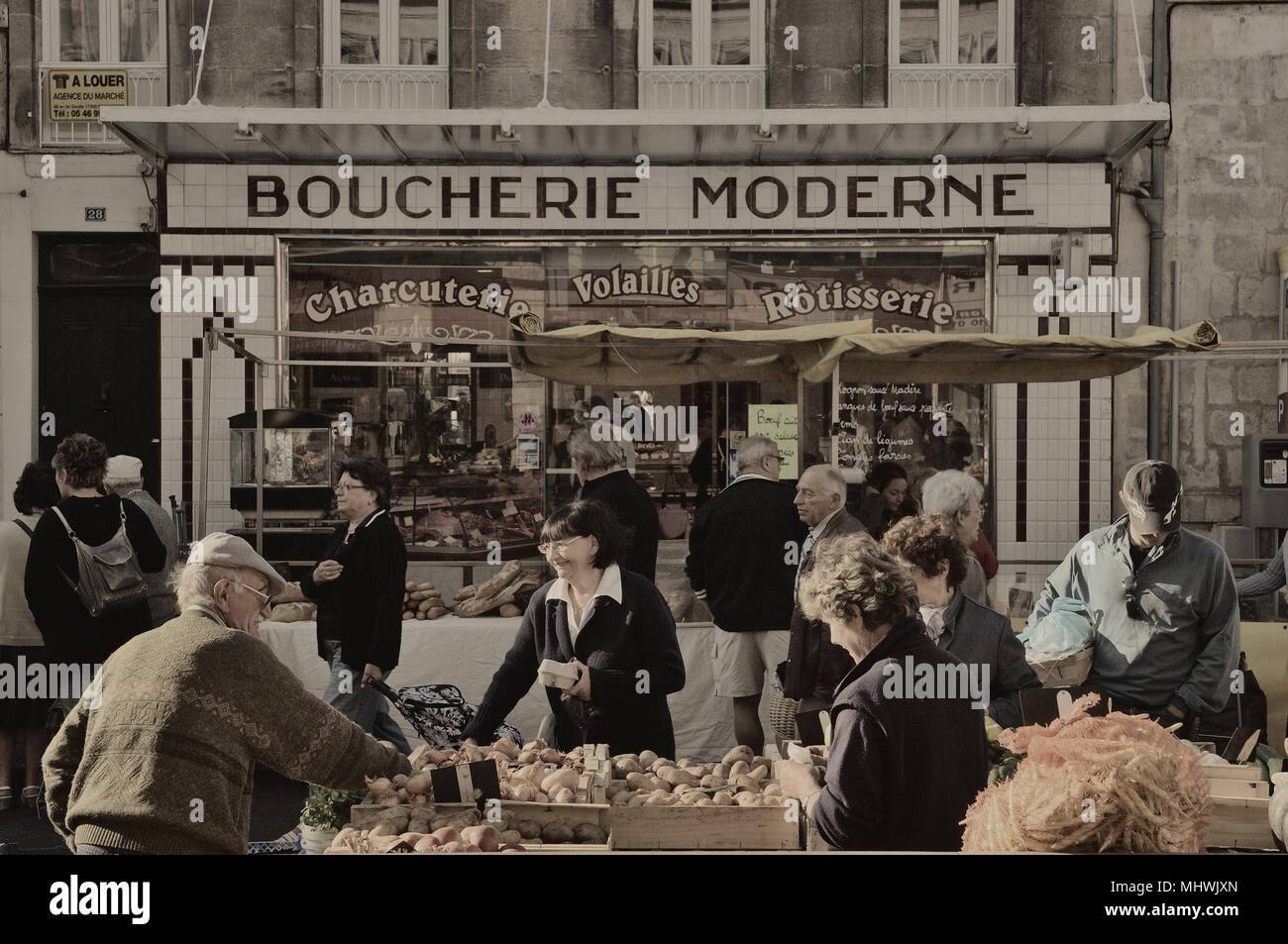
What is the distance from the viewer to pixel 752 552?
7.51 metres

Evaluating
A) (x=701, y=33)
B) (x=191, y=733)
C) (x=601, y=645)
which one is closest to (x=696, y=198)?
(x=701, y=33)

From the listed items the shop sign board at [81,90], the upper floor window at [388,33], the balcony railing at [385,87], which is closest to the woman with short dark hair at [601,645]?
the balcony railing at [385,87]

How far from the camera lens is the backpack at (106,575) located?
724cm

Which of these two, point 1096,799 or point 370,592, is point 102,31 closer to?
point 370,592

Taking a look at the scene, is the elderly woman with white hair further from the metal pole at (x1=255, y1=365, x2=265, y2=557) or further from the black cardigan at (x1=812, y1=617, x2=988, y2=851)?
the metal pole at (x1=255, y1=365, x2=265, y2=557)

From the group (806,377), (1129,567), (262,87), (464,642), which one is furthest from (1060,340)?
(262,87)

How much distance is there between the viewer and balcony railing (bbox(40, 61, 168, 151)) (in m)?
12.6

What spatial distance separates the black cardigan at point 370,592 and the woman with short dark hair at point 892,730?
358cm

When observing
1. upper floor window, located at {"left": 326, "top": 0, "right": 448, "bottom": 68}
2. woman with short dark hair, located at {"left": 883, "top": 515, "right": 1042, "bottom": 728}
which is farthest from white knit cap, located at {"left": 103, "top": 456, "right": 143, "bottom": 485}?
upper floor window, located at {"left": 326, "top": 0, "right": 448, "bottom": 68}

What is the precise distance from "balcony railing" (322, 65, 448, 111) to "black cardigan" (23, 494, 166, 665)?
6438 mm

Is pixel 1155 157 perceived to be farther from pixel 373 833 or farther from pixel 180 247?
pixel 373 833

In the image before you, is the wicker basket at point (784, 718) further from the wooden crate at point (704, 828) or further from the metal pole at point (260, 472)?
the metal pole at point (260, 472)
